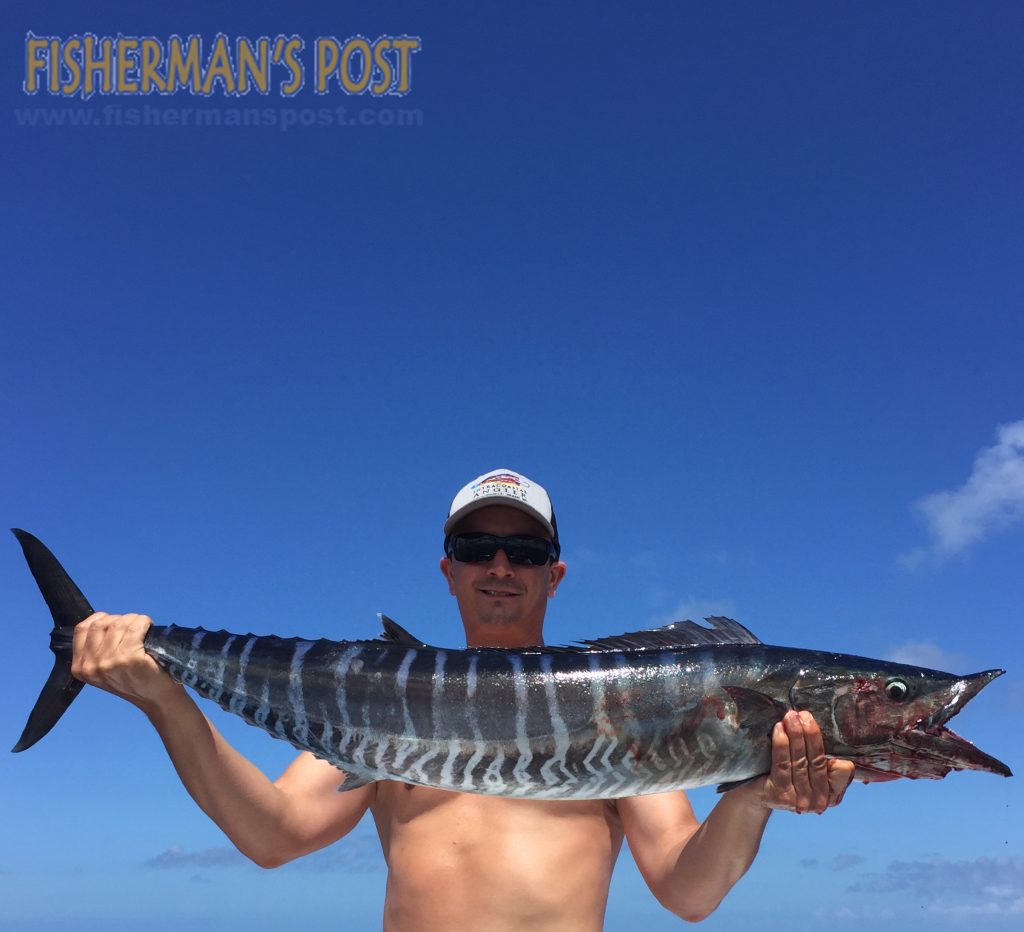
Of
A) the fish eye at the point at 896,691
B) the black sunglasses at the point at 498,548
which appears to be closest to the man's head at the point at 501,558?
the black sunglasses at the point at 498,548

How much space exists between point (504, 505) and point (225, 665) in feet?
10.1

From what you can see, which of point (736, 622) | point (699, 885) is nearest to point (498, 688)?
point (736, 622)

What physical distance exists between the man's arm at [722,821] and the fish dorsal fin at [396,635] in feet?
7.56

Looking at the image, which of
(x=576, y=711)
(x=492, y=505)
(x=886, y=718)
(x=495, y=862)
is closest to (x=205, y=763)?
(x=495, y=862)

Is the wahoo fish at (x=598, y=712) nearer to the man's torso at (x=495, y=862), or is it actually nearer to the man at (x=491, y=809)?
the man at (x=491, y=809)

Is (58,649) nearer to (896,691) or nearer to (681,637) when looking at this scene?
(681,637)

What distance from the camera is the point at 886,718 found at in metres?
6.38

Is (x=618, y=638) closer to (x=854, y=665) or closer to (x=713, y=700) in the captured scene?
(x=713, y=700)

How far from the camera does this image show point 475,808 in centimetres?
805

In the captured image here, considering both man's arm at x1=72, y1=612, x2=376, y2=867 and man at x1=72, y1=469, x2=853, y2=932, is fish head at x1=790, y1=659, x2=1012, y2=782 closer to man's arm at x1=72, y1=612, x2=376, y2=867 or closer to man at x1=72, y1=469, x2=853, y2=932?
man at x1=72, y1=469, x2=853, y2=932

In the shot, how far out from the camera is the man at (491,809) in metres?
6.82

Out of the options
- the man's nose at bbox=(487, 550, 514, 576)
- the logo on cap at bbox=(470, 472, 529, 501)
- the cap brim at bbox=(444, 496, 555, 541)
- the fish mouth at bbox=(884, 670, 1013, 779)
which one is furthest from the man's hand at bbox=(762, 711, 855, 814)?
the logo on cap at bbox=(470, 472, 529, 501)

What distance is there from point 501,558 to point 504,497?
54 centimetres

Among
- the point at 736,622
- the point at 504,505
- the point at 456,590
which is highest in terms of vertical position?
the point at 504,505
